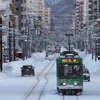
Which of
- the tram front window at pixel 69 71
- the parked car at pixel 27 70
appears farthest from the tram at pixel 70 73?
the parked car at pixel 27 70

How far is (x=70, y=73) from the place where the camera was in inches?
1321

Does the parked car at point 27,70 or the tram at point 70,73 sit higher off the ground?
the tram at point 70,73

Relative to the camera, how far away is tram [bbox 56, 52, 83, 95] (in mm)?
Answer: 33312

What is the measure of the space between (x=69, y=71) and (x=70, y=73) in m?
0.16

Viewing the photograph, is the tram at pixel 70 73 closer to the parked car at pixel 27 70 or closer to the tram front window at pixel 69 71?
the tram front window at pixel 69 71

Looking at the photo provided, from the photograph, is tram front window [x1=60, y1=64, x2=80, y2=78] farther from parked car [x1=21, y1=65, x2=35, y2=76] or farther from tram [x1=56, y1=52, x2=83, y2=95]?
parked car [x1=21, y1=65, x2=35, y2=76]

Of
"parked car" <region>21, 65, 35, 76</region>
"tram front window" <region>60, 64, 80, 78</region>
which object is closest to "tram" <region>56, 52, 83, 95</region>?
"tram front window" <region>60, 64, 80, 78</region>

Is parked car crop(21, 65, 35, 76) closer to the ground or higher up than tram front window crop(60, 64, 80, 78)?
closer to the ground

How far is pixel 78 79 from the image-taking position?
33406 millimetres

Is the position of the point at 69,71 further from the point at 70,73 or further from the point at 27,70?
the point at 27,70

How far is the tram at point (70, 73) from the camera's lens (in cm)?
3331

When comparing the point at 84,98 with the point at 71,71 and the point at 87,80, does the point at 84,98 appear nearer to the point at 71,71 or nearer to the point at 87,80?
the point at 71,71

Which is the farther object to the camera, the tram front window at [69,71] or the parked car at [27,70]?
the parked car at [27,70]

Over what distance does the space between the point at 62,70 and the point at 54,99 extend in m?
3.43
